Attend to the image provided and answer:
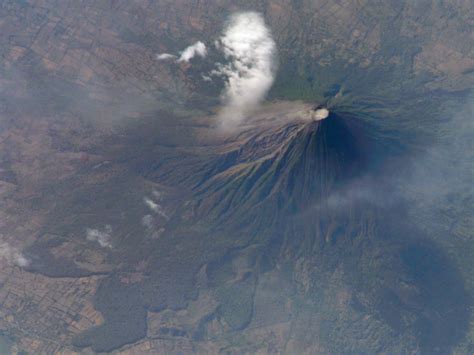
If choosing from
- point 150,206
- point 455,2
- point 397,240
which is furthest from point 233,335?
point 455,2

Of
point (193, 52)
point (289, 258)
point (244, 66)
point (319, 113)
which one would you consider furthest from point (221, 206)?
point (193, 52)

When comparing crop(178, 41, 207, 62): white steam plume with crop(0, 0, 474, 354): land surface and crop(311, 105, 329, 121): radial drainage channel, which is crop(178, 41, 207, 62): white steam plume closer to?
crop(0, 0, 474, 354): land surface

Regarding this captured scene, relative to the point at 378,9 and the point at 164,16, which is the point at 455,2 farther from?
the point at 164,16

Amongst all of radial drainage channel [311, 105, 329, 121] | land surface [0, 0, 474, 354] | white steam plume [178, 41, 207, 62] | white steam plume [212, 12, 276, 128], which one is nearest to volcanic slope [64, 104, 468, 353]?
land surface [0, 0, 474, 354]

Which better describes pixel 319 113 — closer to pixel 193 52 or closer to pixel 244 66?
pixel 244 66

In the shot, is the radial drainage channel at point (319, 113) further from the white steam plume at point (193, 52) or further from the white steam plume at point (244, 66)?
the white steam plume at point (193, 52)

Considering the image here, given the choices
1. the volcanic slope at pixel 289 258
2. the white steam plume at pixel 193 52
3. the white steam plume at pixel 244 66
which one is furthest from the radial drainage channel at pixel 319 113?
the white steam plume at pixel 193 52

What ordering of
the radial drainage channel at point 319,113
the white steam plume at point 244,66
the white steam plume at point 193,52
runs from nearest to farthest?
the radial drainage channel at point 319,113
the white steam plume at point 244,66
the white steam plume at point 193,52

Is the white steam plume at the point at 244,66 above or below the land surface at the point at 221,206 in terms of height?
above
